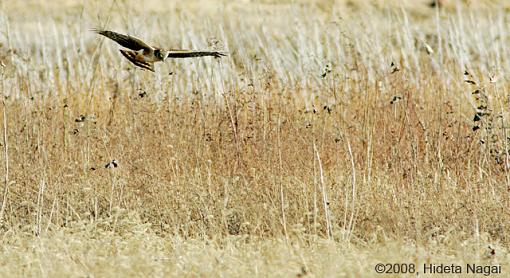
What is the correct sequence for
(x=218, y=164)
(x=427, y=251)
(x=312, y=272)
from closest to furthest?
(x=312, y=272), (x=427, y=251), (x=218, y=164)

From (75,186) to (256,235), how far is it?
4.53 feet

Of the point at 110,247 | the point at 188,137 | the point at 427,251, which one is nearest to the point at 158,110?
the point at 188,137

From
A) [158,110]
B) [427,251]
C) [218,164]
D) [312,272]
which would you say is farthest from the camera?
[158,110]

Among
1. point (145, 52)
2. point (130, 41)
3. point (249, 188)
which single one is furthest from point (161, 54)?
point (249, 188)

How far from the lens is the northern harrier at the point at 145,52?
5059 mm

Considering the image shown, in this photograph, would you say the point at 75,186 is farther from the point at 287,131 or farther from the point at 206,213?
the point at 287,131

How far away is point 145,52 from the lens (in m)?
5.14

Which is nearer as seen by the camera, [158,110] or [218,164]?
[218,164]

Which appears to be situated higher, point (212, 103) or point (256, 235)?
point (212, 103)

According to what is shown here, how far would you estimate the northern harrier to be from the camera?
16.6 ft

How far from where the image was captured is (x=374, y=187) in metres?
6.21

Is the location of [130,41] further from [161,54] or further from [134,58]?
[161,54]

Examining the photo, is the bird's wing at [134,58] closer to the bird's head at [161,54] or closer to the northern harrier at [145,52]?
the northern harrier at [145,52]

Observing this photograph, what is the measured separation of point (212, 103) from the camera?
7789 mm
